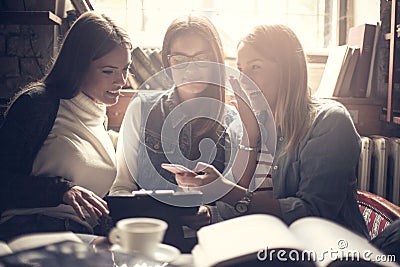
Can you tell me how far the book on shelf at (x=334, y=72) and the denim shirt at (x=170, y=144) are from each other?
0.57m

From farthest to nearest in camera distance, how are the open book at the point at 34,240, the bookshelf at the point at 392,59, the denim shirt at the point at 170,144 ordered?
the bookshelf at the point at 392,59
the denim shirt at the point at 170,144
the open book at the point at 34,240

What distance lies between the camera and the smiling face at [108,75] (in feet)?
2.28

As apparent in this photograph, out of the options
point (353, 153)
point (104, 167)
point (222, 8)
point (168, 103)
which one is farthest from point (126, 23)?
point (353, 153)

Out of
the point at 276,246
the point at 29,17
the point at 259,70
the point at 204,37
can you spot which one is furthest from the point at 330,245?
the point at 29,17

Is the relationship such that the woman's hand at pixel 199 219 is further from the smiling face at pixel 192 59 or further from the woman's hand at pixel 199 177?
the smiling face at pixel 192 59

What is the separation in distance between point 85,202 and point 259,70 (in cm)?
31

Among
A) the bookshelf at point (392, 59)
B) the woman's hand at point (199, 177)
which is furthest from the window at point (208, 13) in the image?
the woman's hand at point (199, 177)

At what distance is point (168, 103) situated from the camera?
2.72ft

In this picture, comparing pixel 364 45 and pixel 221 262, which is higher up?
pixel 364 45

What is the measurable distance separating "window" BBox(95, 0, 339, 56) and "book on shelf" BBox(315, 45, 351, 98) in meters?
0.13

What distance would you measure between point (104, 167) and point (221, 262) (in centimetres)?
34

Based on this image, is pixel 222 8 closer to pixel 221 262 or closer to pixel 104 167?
pixel 104 167

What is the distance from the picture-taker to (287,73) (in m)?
0.71

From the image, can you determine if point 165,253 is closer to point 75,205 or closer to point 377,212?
point 75,205
